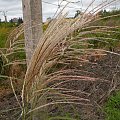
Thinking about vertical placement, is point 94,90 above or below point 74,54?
below

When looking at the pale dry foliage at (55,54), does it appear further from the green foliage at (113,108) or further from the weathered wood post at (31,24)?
the green foliage at (113,108)

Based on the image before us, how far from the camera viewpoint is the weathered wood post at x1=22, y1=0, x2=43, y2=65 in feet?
7.88

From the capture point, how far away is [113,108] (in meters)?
3.93

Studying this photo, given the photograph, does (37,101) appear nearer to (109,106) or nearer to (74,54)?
(74,54)

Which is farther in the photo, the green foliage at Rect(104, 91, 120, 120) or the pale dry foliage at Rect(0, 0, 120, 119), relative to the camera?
the green foliage at Rect(104, 91, 120, 120)

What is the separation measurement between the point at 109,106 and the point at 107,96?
291 mm

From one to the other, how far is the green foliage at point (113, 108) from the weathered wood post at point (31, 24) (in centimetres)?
146

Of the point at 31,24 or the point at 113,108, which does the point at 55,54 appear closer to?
the point at 31,24

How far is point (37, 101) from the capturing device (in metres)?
2.07

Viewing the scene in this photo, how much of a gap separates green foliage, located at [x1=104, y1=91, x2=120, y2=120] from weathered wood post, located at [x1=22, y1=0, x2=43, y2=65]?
1463mm

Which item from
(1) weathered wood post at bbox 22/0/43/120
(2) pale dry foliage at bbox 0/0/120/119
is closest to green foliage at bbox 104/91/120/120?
(1) weathered wood post at bbox 22/0/43/120

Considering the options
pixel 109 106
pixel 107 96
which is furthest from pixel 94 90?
pixel 109 106

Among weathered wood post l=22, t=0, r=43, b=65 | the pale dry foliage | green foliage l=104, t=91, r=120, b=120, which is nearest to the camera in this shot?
the pale dry foliage

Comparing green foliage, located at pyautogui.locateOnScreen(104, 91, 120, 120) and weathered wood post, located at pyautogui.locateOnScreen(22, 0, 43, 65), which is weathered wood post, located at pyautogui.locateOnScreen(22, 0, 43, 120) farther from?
green foliage, located at pyautogui.locateOnScreen(104, 91, 120, 120)
